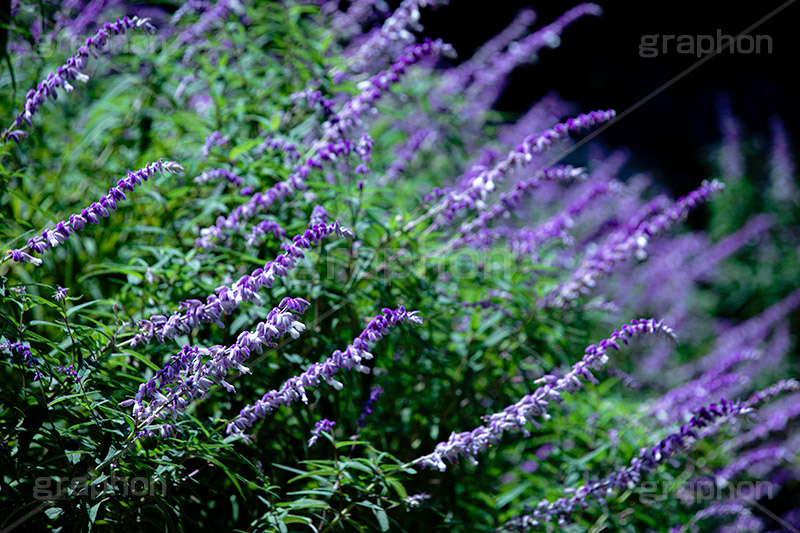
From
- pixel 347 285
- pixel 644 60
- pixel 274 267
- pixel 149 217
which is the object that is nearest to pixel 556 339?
pixel 347 285

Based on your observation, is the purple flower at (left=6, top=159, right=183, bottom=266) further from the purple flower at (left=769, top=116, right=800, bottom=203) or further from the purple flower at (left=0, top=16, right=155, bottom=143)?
the purple flower at (left=769, top=116, right=800, bottom=203)

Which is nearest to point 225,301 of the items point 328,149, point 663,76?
point 328,149

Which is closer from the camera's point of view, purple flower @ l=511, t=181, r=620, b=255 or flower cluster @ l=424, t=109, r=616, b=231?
flower cluster @ l=424, t=109, r=616, b=231

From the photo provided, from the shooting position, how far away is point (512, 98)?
12.2 metres

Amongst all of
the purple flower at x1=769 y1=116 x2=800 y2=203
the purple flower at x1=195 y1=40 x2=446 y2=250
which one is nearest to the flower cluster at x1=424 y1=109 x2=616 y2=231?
the purple flower at x1=195 y1=40 x2=446 y2=250

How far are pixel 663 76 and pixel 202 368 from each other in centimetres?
1293

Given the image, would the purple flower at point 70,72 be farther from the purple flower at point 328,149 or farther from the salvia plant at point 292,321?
the purple flower at point 328,149

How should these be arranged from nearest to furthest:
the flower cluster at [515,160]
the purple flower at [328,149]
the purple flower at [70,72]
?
the purple flower at [70,72], the purple flower at [328,149], the flower cluster at [515,160]

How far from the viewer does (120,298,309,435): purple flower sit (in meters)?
1.89

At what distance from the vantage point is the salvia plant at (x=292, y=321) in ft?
6.92

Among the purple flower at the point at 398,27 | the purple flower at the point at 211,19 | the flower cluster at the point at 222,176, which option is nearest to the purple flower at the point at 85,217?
the flower cluster at the point at 222,176

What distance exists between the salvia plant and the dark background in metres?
7.68

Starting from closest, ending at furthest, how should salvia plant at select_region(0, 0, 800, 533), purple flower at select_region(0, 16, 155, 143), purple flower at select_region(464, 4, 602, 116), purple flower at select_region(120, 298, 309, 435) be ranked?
purple flower at select_region(120, 298, 309, 435)
salvia plant at select_region(0, 0, 800, 533)
purple flower at select_region(0, 16, 155, 143)
purple flower at select_region(464, 4, 602, 116)

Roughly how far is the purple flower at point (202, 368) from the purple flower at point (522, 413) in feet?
2.24
